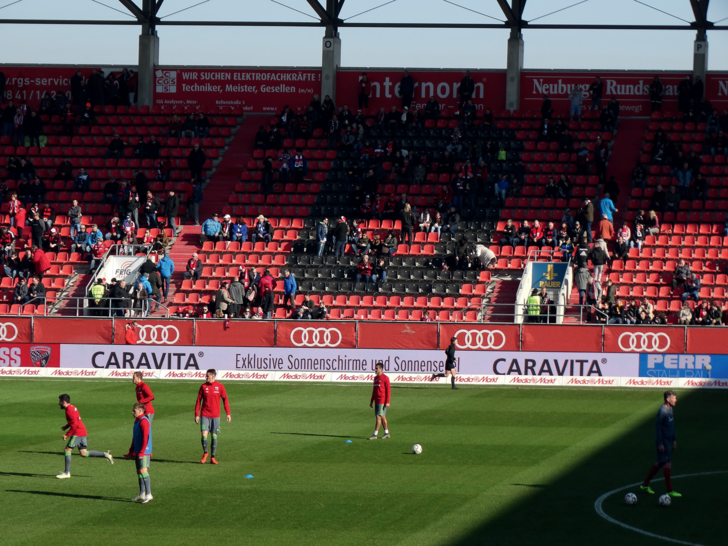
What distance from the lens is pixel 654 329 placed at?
32344mm

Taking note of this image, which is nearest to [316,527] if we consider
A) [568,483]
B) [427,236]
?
[568,483]

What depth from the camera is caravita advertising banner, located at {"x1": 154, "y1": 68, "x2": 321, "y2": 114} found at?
53.6 meters

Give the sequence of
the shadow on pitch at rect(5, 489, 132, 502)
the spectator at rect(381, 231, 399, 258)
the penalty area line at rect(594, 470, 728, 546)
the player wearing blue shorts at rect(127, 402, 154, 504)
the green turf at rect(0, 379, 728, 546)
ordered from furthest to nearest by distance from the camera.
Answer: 1. the spectator at rect(381, 231, 399, 258)
2. the shadow on pitch at rect(5, 489, 132, 502)
3. the player wearing blue shorts at rect(127, 402, 154, 504)
4. the green turf at rect(0, 379, 728, 546)
5. the penalty area line at rect(594, 470, 728, 546)

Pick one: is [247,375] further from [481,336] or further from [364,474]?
[364,474]

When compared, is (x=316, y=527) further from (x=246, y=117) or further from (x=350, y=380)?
(x=246, y=117)

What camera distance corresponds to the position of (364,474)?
59.8 feet

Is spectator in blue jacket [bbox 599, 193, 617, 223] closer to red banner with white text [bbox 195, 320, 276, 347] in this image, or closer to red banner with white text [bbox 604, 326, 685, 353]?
red banner with white text [bbox 604, 326, 685, 353]

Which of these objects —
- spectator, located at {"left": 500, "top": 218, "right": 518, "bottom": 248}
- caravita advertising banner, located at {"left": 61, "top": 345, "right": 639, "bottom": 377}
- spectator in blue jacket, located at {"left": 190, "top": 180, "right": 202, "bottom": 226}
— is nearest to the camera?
caravita advertising banner, located at {"left": 61, "top": 345, "right": 639, "bottom": 377}

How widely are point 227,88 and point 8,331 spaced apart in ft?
77.3

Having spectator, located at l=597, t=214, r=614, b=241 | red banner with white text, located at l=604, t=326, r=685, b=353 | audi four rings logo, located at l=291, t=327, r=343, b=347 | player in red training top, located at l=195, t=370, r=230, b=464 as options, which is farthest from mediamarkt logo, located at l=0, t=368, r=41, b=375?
spectator, located at l=597, t=214, r=614, b=241

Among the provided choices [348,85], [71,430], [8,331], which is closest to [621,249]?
[348,85]

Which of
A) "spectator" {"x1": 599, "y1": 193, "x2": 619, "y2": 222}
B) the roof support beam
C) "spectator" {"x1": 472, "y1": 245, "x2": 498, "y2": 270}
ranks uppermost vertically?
the roof support beam

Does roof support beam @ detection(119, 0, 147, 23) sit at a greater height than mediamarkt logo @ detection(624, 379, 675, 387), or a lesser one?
greater

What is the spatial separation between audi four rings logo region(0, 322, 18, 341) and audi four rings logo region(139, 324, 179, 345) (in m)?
4.20
